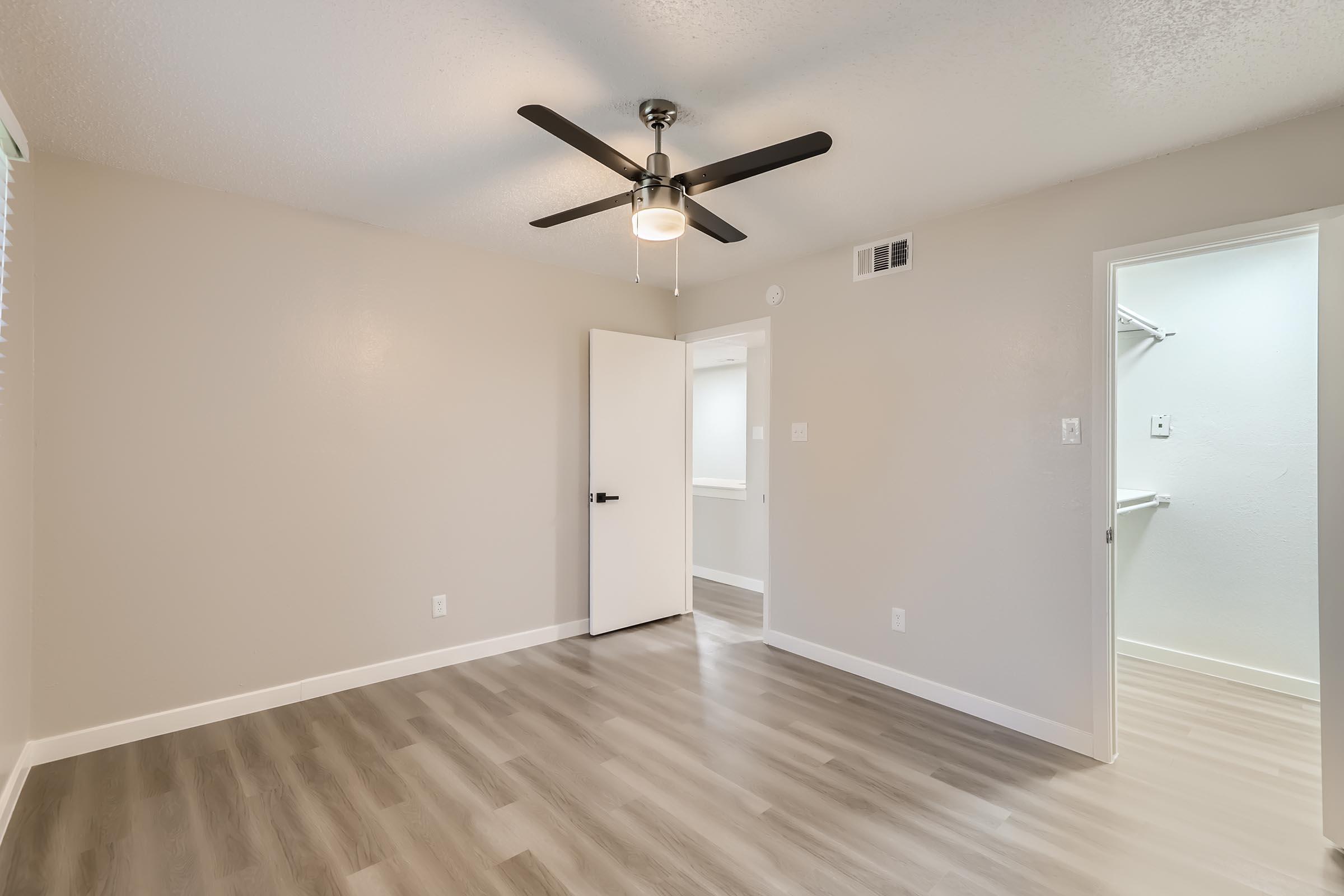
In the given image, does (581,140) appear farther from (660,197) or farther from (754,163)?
(754,163)

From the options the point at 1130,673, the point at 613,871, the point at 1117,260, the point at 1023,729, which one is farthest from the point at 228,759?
the point at 1130,673

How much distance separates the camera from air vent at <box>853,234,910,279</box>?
3.24m

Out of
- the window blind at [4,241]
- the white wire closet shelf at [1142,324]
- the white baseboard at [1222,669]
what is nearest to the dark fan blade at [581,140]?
the window blind at [4,241]

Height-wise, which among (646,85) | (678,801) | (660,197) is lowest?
(678,801)

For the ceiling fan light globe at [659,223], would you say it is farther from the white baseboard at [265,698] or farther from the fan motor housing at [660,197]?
the white baseboard at [265,698]

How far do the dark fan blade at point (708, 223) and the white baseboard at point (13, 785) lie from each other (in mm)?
2984

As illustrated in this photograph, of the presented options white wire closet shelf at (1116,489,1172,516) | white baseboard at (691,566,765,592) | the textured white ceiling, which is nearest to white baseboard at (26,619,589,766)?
white baseboard at (691,566,765,592)

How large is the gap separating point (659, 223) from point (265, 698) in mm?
2846

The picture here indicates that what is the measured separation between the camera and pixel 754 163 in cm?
191

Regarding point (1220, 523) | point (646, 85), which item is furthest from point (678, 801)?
point (1220, 523)

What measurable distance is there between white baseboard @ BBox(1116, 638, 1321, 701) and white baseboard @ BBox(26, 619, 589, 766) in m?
3.27

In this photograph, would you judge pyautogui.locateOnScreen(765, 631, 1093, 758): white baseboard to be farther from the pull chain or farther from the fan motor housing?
the fan motor housing

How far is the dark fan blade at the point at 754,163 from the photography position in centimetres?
179

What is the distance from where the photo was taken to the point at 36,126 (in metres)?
2.22
